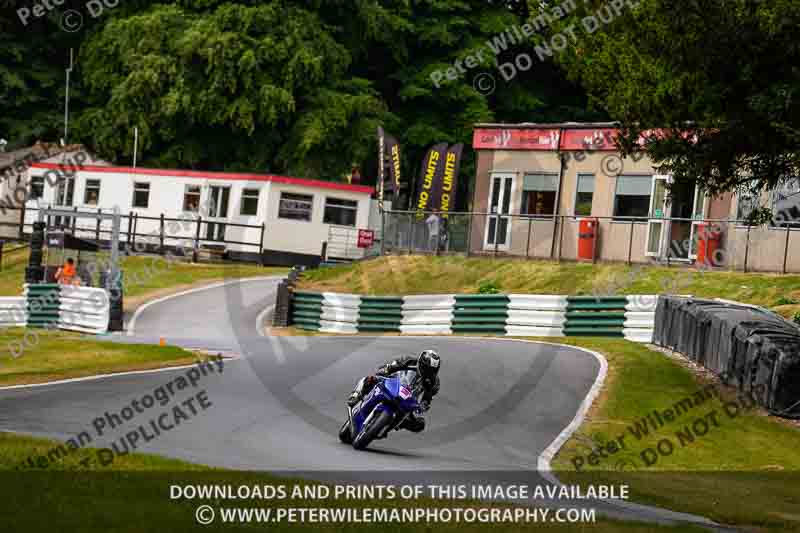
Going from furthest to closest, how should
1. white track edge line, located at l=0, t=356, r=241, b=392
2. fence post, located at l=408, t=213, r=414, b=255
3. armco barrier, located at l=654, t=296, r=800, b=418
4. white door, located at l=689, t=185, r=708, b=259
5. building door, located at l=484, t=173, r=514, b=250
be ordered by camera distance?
fence post, located at l=408, t=213, r=414, b=255 < building door, located at l=484, t=173, r=514, b=250 < white door, located at l=689, t=185, r=708, b=259 < white track edge line, located at l=0, t=356, r=241, b=392 < armco barrier, located at l=654, t=296, r=800, b=418

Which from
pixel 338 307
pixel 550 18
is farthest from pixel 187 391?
pixel 338 307

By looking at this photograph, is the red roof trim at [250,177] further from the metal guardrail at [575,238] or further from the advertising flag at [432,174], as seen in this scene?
the metal guardrail at [575,238]

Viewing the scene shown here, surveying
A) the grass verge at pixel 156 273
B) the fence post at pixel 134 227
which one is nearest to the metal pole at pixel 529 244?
the grass verge at pixel 156 273

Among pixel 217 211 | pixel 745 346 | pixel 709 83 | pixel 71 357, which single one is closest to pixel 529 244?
pixel 71 357

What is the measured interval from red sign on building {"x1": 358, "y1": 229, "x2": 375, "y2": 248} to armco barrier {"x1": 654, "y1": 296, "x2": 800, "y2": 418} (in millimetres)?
21289

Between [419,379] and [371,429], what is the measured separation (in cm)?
75

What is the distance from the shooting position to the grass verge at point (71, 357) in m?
20.3

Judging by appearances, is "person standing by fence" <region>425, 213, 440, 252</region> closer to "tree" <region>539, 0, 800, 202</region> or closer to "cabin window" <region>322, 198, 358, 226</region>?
"cabin window" <region>322, 198, 358, 226</region>

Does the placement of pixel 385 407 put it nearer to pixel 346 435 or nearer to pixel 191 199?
pixel 346 435

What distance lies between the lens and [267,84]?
5159 cm

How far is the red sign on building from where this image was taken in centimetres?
4422

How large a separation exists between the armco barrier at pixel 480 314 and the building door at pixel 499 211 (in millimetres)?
4277

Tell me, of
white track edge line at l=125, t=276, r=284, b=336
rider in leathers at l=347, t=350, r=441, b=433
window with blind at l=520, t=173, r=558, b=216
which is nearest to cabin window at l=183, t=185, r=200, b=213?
white track edge line at l=125, t=276, r=284, b=336

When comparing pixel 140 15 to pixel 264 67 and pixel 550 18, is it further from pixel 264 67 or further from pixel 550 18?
pixel 550 18
